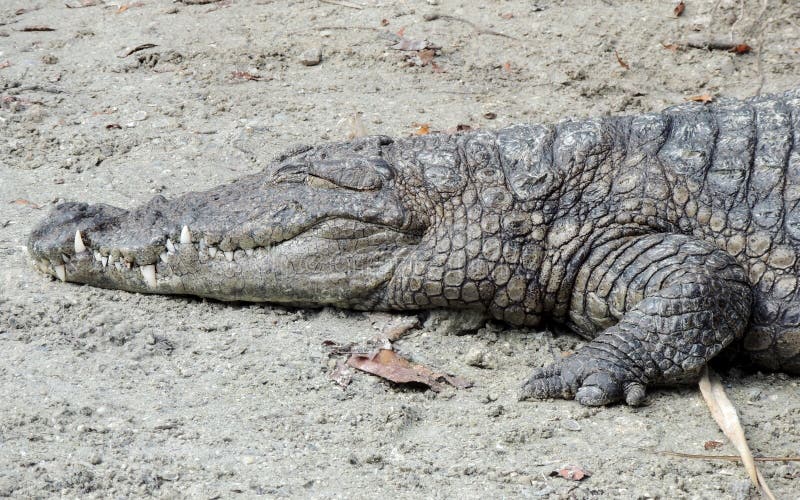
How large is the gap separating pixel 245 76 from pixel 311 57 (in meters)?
0.52

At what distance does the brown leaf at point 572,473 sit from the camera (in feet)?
A: 11.0

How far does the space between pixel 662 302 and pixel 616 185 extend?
2.08 feet

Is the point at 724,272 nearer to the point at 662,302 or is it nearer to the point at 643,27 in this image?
the point at 662,302

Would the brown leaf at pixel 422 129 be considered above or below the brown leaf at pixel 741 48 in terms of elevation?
below

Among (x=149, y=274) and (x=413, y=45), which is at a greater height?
(x=413, y=45)

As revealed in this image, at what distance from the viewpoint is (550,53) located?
7.27 meters

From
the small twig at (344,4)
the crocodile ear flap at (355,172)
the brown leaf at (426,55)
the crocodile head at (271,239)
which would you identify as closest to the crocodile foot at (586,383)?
the crocodile head at (271,239)

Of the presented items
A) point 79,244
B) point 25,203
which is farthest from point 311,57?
point 79,244

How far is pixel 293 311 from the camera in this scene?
470cm

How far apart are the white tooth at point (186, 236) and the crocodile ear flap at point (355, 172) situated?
2.06ft

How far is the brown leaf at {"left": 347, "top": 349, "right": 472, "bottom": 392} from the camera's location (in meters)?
4.07

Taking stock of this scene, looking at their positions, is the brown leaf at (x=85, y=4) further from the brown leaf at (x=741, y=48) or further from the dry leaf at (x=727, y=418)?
the dry leaf at (x=727, y=418)

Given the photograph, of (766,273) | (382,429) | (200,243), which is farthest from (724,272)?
(200,243)

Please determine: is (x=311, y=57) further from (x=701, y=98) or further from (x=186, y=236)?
(x=186, y=236)
